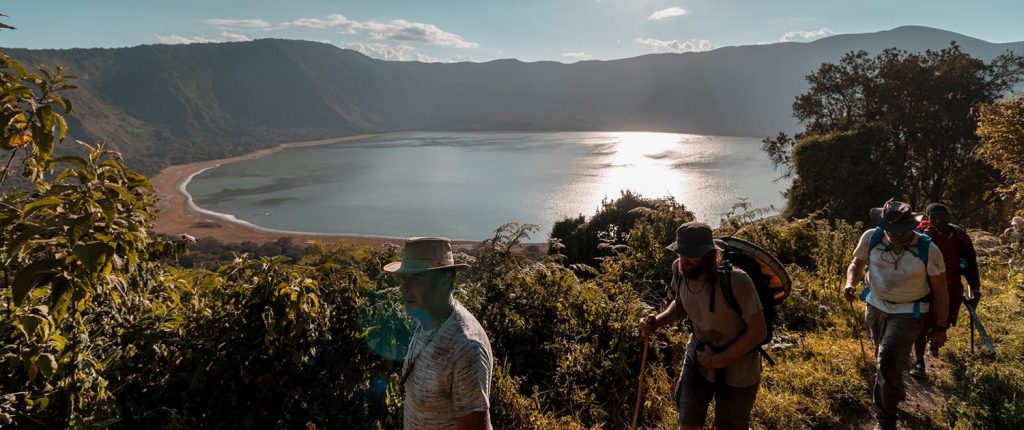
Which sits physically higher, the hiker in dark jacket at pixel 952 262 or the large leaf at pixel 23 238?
the large leaf at pixel 23 238

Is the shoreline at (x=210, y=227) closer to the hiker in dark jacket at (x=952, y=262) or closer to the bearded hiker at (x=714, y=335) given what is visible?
the hiker in dark jacket at (x=952, y=262)

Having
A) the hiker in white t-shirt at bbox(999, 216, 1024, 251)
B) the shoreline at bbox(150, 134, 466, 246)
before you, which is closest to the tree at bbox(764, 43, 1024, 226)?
the hiker in white t-shirt at bbox(999, 216, 1024, 251)

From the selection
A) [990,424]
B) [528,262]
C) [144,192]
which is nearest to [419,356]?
[144,192]

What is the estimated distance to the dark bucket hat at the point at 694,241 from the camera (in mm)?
2574

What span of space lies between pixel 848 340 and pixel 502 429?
12.5 feet

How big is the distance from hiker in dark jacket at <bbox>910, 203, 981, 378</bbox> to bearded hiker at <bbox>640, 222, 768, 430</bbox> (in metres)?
2.49

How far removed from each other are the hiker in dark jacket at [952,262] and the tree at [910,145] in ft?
42.7

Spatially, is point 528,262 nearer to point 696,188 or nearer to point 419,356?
point 419,356

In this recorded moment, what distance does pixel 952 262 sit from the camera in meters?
4.19

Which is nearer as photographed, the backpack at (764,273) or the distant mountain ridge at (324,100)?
the backpack at (764,273)

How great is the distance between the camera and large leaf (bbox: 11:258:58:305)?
1.60 metres

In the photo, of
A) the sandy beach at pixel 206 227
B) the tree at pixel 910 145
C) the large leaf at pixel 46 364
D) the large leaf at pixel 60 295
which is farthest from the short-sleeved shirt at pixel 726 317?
the sandy beach at pixel 206 227

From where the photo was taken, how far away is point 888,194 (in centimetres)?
1606

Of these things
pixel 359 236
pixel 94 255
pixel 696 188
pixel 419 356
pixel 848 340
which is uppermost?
pixel 94 255
